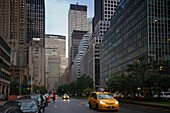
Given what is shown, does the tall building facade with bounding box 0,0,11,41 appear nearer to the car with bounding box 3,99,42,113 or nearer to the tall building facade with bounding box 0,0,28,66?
the tall building facade with bounding box 0,0,28,66

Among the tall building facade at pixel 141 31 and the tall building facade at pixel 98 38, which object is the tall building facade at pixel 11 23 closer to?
the tall building facade at pixel 98 38

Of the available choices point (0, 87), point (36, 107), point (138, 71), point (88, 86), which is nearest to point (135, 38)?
point (88, 86)

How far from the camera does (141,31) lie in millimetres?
69438

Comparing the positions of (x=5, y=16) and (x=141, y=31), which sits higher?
(x=5, y=16)

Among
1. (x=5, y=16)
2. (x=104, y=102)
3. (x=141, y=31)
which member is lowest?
(x=104, y=102)

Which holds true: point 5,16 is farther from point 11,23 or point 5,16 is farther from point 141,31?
point 141,31

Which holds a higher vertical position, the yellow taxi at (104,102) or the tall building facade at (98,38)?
the tall building facade at (98,38)

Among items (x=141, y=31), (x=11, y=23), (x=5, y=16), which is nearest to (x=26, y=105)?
(x=141, y=31)

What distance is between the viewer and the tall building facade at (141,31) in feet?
216

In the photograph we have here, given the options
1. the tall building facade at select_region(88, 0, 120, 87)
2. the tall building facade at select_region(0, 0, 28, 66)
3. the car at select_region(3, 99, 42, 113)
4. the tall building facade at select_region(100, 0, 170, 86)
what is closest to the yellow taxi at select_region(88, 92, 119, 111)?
the car at select_region(3, 99, 42, 113)

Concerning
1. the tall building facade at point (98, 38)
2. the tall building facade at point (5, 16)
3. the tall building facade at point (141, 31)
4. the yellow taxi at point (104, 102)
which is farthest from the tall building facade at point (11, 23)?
the yellow taxi at point (104, 102)

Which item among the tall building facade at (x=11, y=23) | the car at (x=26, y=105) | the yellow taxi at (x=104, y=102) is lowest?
the yellow taxi at (x=104, y=102)

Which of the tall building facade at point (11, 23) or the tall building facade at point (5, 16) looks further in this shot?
the tall building facade at point (11, 23)

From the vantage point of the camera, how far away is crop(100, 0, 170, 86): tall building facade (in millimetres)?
65750
